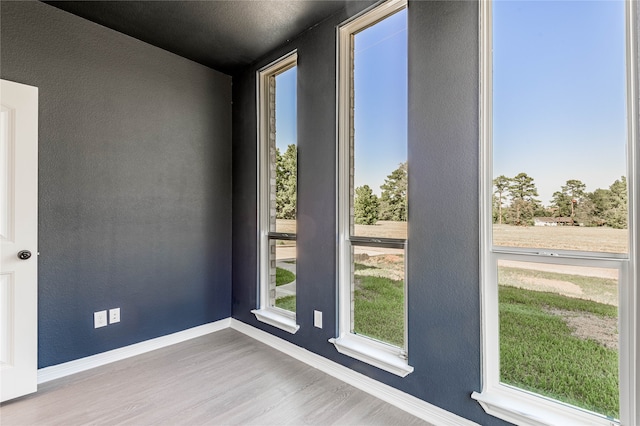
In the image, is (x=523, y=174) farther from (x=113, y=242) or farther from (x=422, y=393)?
(x=113, y=242)

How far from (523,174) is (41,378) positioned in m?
3.33

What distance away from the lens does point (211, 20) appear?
2.47 m

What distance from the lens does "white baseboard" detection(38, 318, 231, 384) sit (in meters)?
2.36

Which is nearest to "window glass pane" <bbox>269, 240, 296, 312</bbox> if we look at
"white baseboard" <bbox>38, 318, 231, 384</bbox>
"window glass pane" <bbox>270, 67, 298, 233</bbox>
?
"window glass pane" <bbox>270, 67, 298, 233</bbox>

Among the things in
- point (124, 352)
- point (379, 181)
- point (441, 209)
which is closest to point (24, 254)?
point (124, 352)

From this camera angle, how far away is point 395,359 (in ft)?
6.90

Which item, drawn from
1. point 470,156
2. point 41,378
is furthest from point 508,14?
point 41,378

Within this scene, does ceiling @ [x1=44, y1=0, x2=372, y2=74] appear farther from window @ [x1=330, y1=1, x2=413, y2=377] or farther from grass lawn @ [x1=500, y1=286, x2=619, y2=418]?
grass lawn @ [x1=500, y1=286, x2=619, y2=418]

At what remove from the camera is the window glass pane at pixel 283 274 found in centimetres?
290

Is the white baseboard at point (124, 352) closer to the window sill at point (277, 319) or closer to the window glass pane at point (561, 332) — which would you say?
the window sill at point (277, 319)

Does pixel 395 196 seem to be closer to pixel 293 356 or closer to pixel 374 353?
pixel 374 353

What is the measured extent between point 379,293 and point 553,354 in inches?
39.8

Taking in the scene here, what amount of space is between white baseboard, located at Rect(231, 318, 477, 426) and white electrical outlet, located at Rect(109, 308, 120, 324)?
1169 millimetres

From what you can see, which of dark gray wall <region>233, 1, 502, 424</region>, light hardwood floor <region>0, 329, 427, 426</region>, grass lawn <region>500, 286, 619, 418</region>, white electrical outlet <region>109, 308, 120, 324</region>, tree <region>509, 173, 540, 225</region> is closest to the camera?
grass lawn <region>500, 286, 619, 418</region>
